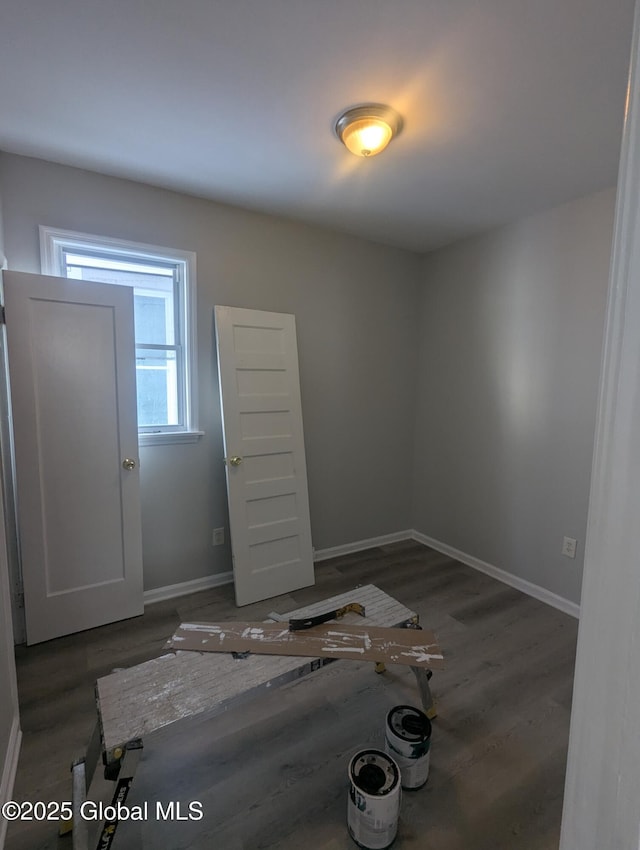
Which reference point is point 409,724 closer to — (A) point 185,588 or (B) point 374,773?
(B) point 374,773

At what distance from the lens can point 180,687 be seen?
53.4 inches

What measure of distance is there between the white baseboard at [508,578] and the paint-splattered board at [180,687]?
1978 millimetres

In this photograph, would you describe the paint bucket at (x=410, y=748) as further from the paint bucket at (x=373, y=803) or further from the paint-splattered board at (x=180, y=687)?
the paint-splattered board at (x=180, y=687)

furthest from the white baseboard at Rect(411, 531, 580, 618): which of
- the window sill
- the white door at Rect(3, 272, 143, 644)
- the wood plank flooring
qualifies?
the white door at Rect(3, 272, 143, 644)

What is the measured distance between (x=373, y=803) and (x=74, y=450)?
84.2 inches

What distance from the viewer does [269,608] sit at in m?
2.67

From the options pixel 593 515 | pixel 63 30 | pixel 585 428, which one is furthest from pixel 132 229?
pixel 585 428

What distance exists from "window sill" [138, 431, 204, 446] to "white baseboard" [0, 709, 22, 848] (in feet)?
4.73

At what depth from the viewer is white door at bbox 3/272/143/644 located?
2152 millimetres

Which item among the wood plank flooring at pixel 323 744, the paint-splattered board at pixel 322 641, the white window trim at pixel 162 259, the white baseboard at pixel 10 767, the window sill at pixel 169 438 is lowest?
the wood plank flooring at pixel 323 744

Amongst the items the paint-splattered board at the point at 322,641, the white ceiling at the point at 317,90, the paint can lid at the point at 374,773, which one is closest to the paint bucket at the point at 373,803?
the paint can lid at the point at 374,773

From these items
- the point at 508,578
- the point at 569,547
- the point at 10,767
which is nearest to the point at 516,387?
the point at 569,547

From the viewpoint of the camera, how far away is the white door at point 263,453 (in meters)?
2.74

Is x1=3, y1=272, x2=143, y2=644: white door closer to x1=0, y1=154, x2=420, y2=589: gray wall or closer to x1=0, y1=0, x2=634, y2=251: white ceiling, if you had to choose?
x1=0, y1=154, x2=420, y2=589: gray wall
